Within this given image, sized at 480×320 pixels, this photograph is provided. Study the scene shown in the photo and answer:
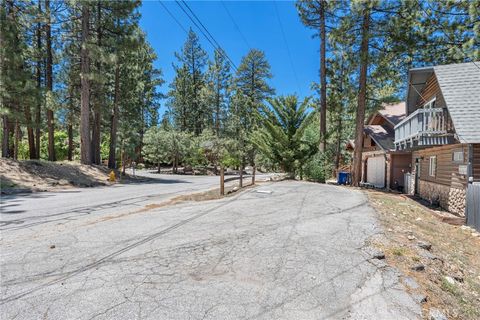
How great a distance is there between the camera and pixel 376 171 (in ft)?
70.4

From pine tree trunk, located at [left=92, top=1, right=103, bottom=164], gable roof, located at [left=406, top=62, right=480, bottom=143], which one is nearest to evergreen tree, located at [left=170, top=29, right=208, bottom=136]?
pine tree trunk, located at [left=92, top=1, right=103, bottom=164]

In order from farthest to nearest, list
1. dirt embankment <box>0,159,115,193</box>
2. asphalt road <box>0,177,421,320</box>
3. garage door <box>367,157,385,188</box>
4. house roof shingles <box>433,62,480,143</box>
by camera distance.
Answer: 1. garage door <box>367,157,385,188</box>
2. dirt embankment <box>0,159,115,193</box>
3. house roof shingles <box>433,62,480,143</box>
4. asphalt road <box>0,177,421,320</box>

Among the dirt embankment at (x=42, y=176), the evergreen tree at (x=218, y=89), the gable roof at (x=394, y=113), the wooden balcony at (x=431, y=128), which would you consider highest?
the evergreen tree at (x=218, y=89)

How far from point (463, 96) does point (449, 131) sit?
144 centimetres

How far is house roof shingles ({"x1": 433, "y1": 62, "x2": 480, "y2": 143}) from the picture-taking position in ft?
32.0

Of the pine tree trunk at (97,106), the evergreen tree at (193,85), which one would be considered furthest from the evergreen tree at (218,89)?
the pine tree trunk at (97,106)

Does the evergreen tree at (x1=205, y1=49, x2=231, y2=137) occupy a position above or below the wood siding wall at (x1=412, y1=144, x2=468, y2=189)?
above

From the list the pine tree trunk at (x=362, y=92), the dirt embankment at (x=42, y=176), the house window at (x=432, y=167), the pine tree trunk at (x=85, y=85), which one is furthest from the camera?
the pine tree trunk at (x=85, y=85)

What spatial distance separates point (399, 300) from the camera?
3135 mm

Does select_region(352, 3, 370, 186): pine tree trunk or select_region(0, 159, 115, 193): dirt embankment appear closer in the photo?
select_region(0, 159, 115, 193): dirt embankment

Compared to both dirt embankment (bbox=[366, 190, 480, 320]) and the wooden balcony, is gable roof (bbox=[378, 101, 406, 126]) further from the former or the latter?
dirt embankment (bbox=[366, 190, 480, 320])

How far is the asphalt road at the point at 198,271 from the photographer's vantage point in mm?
2898

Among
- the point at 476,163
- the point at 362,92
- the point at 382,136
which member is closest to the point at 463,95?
the point at 476,163

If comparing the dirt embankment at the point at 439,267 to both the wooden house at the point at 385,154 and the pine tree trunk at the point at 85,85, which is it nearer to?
the wooden house at the point at 385,154
